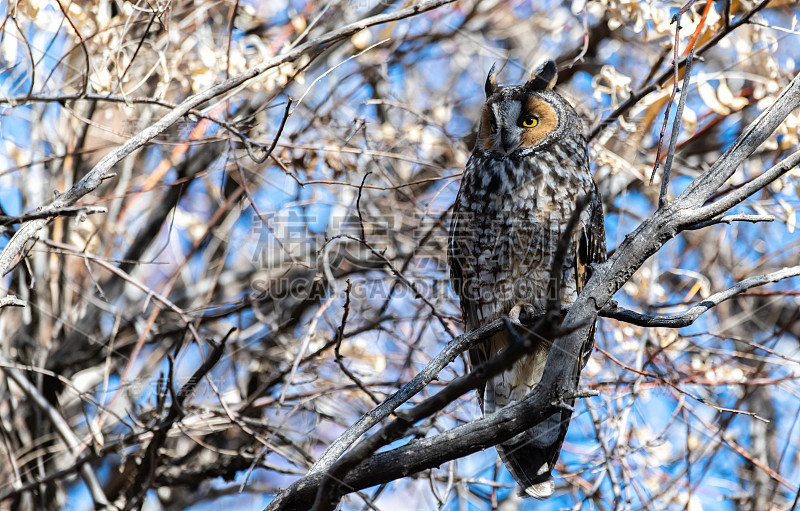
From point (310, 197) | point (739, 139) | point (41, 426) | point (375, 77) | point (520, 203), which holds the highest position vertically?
point (375, 77)

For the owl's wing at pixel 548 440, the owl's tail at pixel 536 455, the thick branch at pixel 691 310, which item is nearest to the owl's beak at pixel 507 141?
the owl's wing at pixel 548 440

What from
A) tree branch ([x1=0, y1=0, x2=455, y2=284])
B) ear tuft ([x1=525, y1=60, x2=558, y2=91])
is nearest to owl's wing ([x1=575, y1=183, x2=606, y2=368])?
ear tuft ([x1=525, y1=60, x2=558, y2=91])

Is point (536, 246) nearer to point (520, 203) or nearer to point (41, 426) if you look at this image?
point (520, 203)

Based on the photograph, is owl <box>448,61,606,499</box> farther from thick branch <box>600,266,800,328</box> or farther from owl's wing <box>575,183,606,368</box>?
thick branch <box>600,266,800,328</box>

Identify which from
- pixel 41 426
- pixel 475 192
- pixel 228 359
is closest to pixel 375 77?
pixel 475 192

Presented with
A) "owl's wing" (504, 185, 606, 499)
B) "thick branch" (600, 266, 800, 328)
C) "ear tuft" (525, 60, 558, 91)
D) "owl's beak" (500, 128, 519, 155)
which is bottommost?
"thick branch" (600, 266, 800, 328)

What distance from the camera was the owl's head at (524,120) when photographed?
3.08m

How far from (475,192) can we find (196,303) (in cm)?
187

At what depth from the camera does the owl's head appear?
3.08 metres

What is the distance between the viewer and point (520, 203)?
9.56 ft

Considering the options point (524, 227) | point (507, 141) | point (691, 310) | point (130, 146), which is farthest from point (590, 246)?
point (130, 146)

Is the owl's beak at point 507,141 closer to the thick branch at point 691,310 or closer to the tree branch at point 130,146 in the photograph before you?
the tree branch at point 130,146

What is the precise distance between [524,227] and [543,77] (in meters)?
0.73

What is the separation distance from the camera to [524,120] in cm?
312
